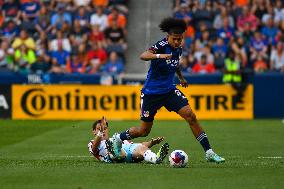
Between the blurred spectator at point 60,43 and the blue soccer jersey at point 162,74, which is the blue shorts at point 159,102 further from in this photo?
the blurred spectator at point 60,43

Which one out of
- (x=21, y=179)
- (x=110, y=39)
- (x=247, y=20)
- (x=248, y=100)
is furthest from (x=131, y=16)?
(x=21, y=179)

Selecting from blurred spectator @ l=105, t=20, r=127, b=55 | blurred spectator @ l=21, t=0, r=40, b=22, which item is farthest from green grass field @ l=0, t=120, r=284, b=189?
blurred spectator @ l=21, t=0, r=40, b=22

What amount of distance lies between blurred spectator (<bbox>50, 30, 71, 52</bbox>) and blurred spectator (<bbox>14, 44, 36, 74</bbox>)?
0.94m

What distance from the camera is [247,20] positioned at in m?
31.5

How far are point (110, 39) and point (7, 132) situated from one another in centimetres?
994

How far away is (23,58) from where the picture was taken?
3014 centimetres

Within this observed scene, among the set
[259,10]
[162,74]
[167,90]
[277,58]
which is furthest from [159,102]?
[259,10]

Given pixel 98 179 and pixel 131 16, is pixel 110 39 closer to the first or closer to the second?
pixel 131 16

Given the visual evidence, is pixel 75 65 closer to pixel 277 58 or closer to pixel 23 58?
pixel 23 58

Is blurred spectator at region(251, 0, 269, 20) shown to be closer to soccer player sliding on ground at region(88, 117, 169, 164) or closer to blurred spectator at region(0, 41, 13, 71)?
blurred spectator at region(0, 41, 13, 71)

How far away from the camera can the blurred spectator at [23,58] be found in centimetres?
2975

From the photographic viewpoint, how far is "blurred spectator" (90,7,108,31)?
3179cm

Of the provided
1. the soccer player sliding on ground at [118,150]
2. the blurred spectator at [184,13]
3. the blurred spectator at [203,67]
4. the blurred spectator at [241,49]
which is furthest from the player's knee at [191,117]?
the blurred spectator at [184,13]

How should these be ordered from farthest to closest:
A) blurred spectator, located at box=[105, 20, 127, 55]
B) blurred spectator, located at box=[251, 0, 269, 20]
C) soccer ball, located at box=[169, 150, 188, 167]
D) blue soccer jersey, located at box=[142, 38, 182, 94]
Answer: blurred spectator, located at box=[251, 0, 269, 20]
blurred spectator, located at box=[105, 20, 127, 55]
blue soccer jersey, located at box=[142, 38, 182, 94]
soccer ball, located at box=[169, 150, 188, 167]
